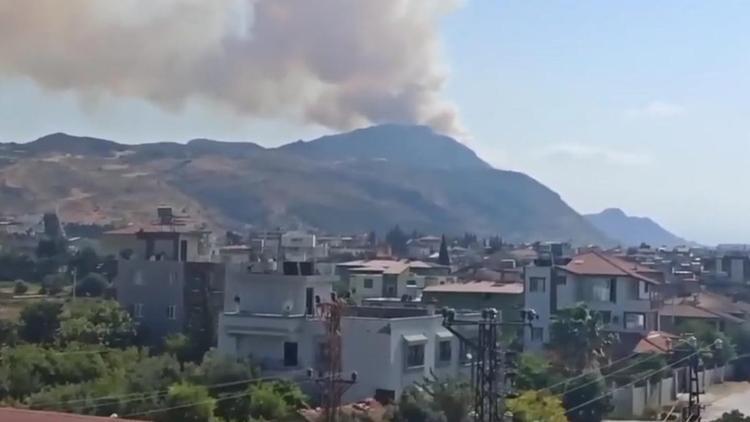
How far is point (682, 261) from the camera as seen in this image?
192 feet

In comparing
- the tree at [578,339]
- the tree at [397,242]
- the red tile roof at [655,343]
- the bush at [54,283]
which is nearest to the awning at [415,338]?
the tree at [578,339]

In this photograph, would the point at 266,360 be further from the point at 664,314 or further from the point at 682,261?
the point at 682,261

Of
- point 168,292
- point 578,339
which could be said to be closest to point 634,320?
point 578,339

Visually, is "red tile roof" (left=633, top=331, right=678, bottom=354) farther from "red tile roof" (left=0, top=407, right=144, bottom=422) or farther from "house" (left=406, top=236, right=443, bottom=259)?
"house" (left=406, top=236, right=443, bottom=259)

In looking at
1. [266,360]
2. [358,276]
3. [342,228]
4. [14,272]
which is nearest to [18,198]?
[342,228]

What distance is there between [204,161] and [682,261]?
3358 inches

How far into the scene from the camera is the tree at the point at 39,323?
90.9 ft

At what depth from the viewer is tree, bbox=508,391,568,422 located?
1723 centimetres

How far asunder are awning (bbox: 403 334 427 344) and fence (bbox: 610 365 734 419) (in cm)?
363

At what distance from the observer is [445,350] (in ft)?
71.7

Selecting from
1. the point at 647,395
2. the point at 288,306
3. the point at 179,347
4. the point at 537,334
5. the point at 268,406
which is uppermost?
the point at 288,306

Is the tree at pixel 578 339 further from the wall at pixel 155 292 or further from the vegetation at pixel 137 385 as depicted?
the wall at pixel 155 292

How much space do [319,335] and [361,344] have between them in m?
1.17

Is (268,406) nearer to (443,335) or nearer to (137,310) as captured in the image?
(443,335)
